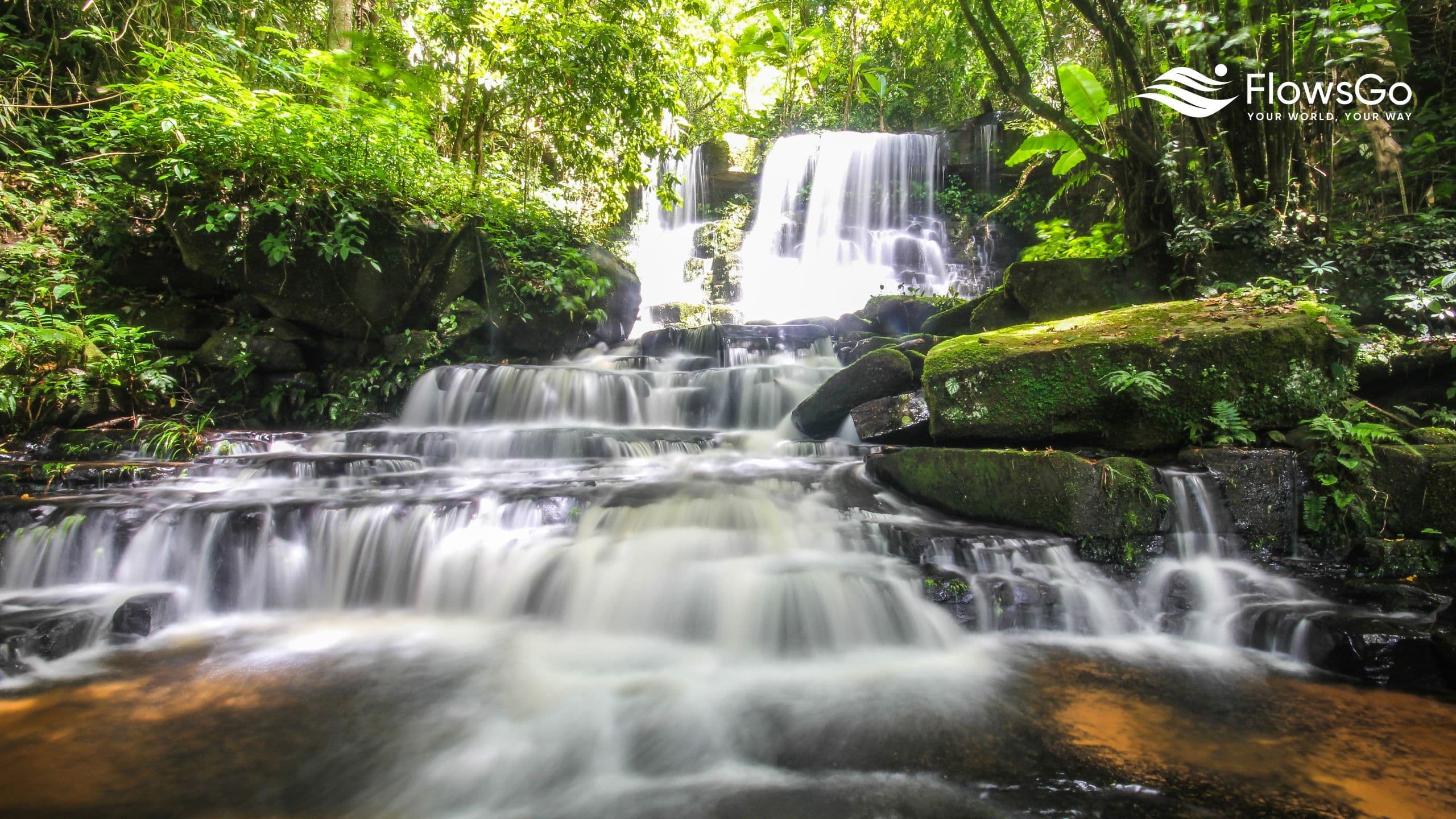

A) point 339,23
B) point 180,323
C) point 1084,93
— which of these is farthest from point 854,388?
point 180,323

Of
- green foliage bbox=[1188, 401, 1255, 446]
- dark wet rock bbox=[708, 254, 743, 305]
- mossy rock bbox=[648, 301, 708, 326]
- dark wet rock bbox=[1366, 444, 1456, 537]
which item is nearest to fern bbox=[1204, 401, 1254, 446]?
green foliage bbox=[1188, 401, 1255, 446]

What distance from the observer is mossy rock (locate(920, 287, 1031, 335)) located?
7828 millimetres

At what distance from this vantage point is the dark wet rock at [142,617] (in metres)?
3.39

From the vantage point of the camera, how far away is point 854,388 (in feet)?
22.3

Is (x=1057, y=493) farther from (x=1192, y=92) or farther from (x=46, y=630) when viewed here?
(x=46, y=630)

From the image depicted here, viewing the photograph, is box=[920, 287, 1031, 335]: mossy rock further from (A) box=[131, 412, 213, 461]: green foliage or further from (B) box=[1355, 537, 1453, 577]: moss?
(A) box=[131, 412, 213, 461]: green foliage

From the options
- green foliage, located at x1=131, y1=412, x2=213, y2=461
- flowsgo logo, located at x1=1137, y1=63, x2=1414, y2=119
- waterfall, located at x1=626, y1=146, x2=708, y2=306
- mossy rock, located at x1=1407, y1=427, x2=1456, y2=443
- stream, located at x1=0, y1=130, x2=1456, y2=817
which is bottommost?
stream, located at x1=0, y1=130, x2=1456, y2=817

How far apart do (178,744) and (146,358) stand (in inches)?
263

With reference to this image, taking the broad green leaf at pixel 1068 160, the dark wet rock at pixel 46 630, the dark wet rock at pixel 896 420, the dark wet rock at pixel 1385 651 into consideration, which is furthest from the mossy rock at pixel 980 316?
the dark wet rock at pixel 46 630

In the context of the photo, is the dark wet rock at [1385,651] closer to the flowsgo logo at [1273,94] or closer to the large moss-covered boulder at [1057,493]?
the large moss-covered boulder at [1057,493]

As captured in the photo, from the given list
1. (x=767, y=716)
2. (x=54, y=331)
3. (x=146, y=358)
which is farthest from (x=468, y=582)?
(x=146, y=358)

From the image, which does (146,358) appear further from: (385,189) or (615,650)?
(615,650)

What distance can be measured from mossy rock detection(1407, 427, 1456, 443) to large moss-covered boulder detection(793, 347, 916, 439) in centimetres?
365

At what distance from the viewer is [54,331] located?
5906 mm
